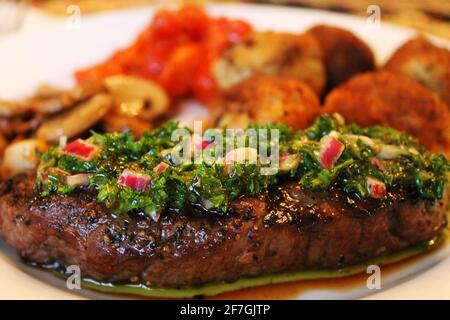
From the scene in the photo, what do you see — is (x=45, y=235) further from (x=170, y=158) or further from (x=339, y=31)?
(x=339, y=31)

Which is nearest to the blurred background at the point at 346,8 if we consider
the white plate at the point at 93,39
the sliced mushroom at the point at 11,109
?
the white plate at the point at 93,39

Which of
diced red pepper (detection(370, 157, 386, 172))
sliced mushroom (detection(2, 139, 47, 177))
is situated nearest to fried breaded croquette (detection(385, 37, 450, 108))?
diced red pepper (detection(370, 157, 386, 172))

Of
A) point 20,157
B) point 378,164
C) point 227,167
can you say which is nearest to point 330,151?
point 378,164

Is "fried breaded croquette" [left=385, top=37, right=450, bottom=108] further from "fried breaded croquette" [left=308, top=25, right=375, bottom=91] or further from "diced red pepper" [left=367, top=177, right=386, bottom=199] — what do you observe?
"diced red pepper" [left=367, top=177, right=386, bottom=199]

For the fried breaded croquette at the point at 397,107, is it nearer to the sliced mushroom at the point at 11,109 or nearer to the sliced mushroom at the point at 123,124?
the sliced mushroom at the point at 123,124

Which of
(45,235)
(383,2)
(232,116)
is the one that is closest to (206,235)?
(45,235)
